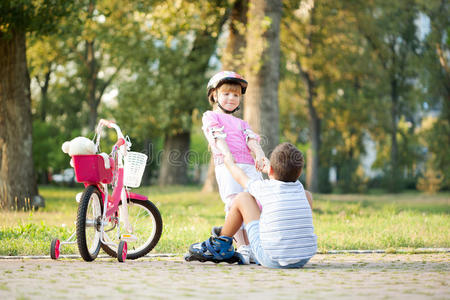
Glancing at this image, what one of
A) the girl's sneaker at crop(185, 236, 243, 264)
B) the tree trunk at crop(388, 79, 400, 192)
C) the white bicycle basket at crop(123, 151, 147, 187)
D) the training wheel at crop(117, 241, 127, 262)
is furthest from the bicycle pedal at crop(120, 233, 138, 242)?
the tree trunk at crop(388, 79, 400, 192)

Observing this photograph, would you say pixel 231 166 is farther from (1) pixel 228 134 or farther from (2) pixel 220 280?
(2) pixel 220 280

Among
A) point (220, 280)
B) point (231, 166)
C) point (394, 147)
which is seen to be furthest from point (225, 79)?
point (394, 147)

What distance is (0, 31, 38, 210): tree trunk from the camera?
40.9 feet

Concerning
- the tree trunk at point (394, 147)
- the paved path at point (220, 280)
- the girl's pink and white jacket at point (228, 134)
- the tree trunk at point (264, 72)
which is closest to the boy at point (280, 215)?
the paved path at point (220, 280)

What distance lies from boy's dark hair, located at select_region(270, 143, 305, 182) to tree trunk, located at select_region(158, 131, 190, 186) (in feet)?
73.3

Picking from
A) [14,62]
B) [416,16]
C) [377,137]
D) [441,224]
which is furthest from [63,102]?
[441,224]

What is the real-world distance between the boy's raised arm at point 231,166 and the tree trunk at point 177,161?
21840mm

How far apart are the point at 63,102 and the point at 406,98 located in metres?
20.6

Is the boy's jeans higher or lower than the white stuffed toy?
lower

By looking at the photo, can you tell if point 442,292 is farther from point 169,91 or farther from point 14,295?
point 169,91

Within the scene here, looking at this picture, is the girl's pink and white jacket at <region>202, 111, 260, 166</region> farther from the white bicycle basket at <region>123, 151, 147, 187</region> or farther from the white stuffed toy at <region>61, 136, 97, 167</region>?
the white stuffed toy at <region>61, 136, 97, 167</region>

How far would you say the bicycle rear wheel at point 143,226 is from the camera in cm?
604

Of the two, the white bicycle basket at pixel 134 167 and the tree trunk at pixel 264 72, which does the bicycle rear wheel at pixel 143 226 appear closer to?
the white bicycle basket at pixel 134 167

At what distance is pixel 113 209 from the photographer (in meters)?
5.82
